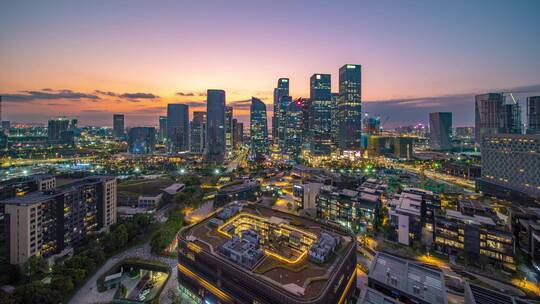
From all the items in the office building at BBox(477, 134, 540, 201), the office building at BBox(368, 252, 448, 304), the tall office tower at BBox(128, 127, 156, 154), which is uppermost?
the tall office tower at BBox(128, 127, 156, 154)

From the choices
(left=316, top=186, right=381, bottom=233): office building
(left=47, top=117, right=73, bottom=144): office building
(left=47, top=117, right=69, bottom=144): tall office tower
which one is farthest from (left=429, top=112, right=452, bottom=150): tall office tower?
(left=47, top=117, right=69, bottom=144): tall office tower

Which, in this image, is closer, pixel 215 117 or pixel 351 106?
pixel 351 106

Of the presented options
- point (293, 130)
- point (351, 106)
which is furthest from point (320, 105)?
point (293, 130)

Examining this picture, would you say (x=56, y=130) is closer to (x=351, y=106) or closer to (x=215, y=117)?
(x=215, y=117)

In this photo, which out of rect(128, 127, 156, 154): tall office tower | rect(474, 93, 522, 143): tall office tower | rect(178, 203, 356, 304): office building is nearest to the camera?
rect(178, 203, 356, 304): office building

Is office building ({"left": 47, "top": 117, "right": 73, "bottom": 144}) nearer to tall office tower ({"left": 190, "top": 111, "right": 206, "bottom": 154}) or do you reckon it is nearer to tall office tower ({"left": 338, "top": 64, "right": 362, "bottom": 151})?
tall office tower ({"left": 190, "top": 111, "right": 206, "bottom": 154})

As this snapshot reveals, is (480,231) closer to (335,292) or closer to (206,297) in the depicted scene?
(335,292)

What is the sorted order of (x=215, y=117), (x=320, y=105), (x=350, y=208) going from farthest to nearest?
(x=215, y=117) → (x=320, y=105) → (x=350, y=208)

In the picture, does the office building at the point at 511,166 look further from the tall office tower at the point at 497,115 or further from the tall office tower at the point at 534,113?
the tall office tower at the point at 497,115
